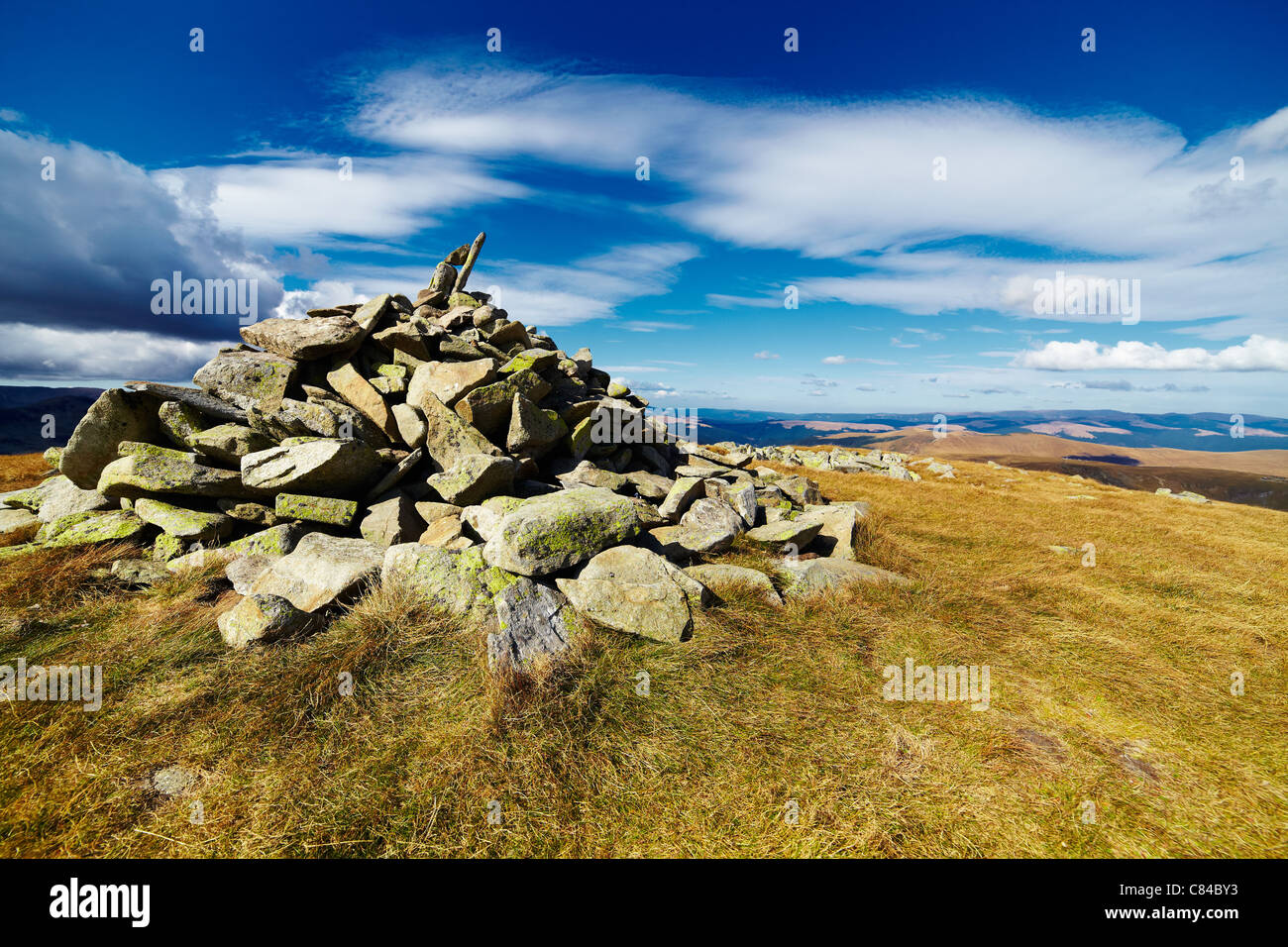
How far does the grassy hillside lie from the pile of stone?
602mm

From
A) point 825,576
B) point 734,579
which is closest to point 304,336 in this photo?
point 734,579

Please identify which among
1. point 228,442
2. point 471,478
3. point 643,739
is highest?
point 228,442

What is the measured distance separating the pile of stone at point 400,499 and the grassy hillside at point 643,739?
23.7 inches

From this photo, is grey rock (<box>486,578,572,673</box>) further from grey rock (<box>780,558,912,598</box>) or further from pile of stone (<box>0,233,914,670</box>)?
grey rock (<box>780,558,912,598</box>)

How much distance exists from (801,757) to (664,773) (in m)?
1.54

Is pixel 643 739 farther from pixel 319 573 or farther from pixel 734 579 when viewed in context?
pixel 319 573

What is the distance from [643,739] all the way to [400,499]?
21.3 ft

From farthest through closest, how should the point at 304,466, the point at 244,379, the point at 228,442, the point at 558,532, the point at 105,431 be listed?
the point at 244,379
the point at 105,431
the point at 228,442
the point at 304,466
the point at 558,532

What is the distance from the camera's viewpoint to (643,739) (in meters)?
5.29

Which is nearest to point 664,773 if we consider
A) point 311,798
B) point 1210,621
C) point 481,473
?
point 311,798

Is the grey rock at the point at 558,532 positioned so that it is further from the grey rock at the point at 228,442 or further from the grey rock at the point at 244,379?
the grey rock at the point at 244,379

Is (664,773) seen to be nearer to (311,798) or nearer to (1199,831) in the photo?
(311,798)

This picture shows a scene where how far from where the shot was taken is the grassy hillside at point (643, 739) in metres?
4.25

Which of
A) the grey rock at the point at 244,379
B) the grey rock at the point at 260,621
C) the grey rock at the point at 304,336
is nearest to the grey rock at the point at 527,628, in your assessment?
the grey rock at the point at 260,621
